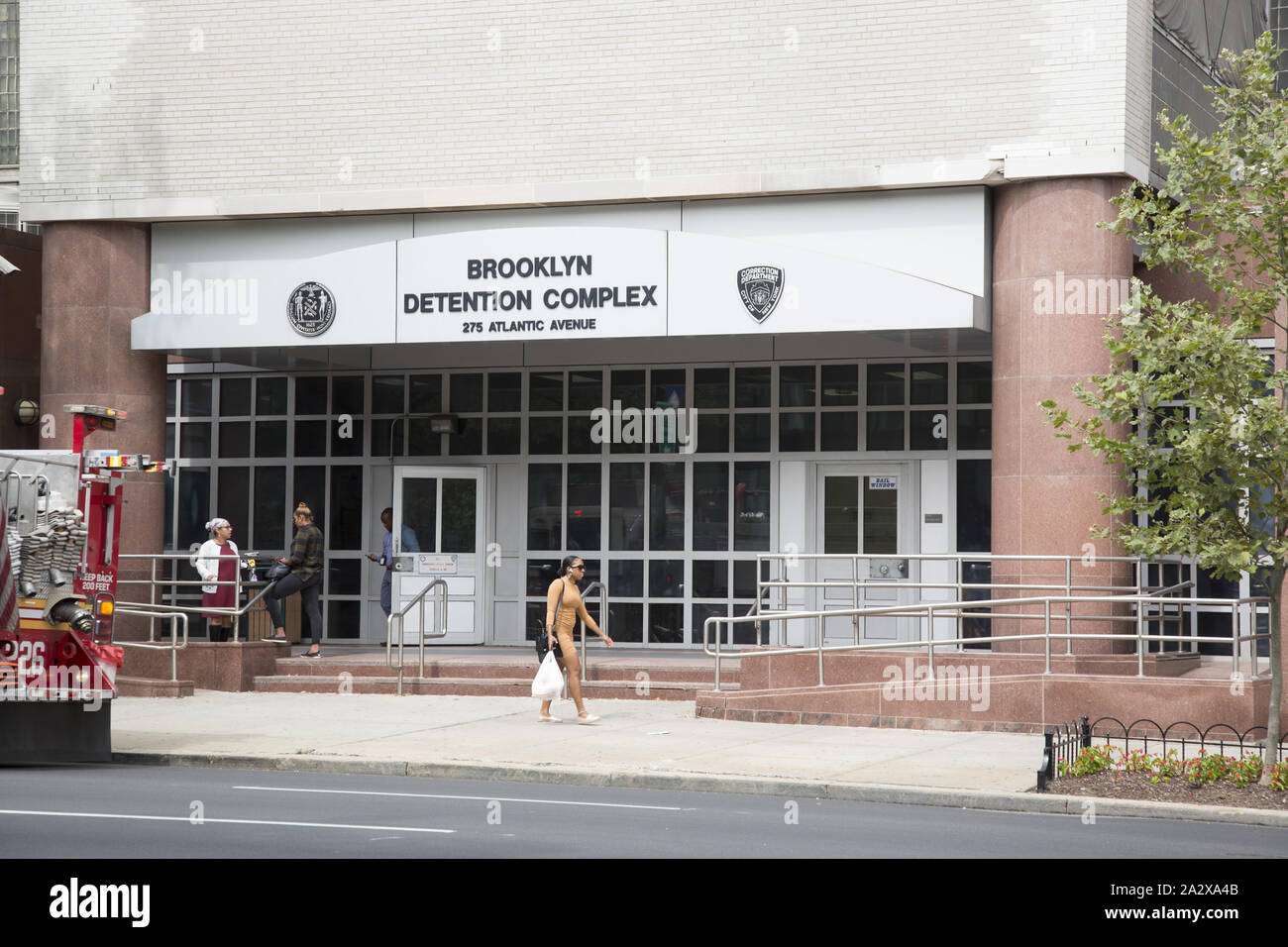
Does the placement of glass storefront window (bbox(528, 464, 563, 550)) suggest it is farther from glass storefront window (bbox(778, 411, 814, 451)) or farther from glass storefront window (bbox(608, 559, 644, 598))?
glass storefront window (bbox(778, 411, 814, 451))

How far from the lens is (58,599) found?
13.2 metres

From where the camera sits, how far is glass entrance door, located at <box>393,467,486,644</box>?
2238 cm

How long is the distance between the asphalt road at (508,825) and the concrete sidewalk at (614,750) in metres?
0.25

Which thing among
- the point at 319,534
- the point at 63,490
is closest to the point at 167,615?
the point at 319,534

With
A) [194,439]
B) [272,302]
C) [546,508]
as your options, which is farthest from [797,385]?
[194,439]

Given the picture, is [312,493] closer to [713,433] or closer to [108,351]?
[108,351]

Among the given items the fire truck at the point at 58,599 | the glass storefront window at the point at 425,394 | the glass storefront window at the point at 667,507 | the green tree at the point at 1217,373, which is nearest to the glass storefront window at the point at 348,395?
the glass storefront window at the point at 425,394

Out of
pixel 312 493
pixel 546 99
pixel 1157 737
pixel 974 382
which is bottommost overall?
pixel 1157 737

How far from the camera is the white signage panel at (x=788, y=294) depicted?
58.0 feet

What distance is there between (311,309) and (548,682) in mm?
6550

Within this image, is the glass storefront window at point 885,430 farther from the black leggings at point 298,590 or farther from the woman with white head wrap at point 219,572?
the woman with white head wrap at point 219,572

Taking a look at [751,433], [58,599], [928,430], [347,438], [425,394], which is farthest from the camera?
[347,438]

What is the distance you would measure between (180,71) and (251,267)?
294 centimetres

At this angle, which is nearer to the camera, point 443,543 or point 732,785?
point 732,785
